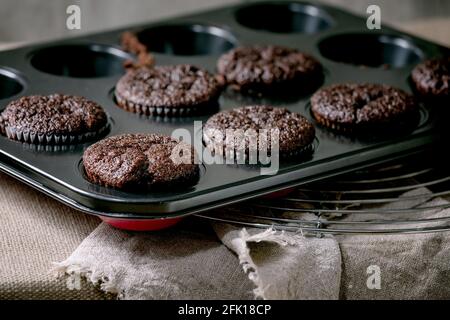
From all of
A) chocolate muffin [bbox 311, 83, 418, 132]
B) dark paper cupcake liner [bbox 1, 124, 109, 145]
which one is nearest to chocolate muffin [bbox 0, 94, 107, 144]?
dark paper cupcake liner [bbox 1, 124, 109, 145]

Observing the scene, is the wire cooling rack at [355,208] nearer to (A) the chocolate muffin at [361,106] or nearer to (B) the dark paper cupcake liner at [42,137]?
(A) the chocolate muffin at [361,106]

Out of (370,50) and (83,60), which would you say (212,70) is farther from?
(370,50)

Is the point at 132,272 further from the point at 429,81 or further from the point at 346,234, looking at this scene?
the point at 429,81

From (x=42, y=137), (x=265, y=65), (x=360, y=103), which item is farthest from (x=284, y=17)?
Result: (x=42, y=137)

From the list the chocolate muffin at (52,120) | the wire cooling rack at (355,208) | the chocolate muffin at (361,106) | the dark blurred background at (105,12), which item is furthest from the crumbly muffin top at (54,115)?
the dark blurred background at (105,12)

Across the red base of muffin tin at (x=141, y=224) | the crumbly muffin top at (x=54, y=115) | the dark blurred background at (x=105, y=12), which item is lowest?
the dark blurred background at (x=105, y=12)

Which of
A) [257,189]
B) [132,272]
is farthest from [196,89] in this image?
[132,272]
